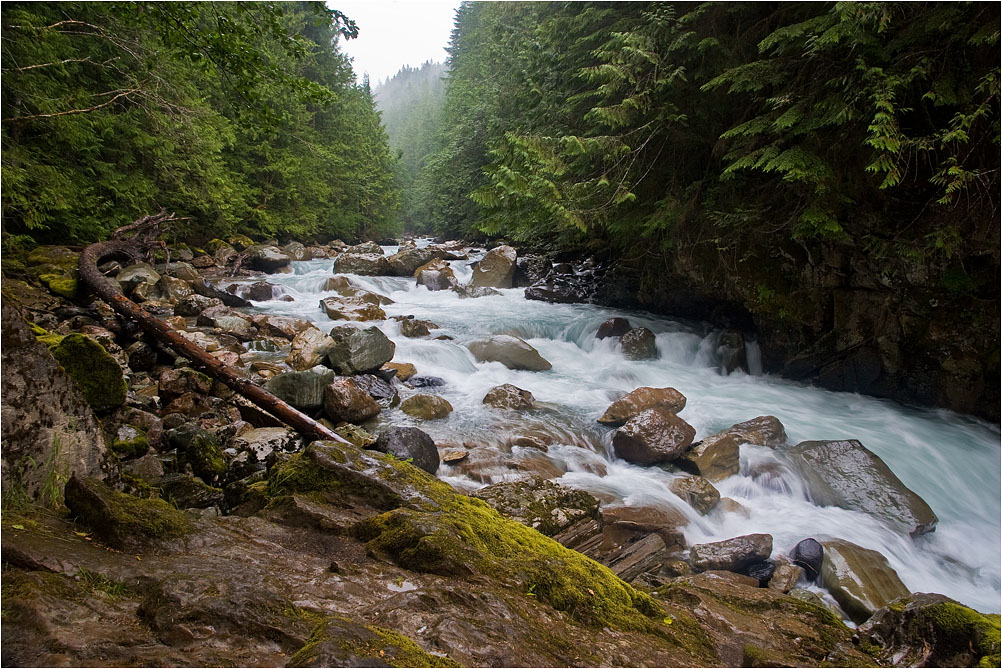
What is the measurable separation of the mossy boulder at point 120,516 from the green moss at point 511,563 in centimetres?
89

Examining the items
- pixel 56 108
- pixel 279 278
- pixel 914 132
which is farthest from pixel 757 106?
pixel 279 278

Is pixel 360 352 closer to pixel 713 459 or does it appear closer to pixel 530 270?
pixel 713 459

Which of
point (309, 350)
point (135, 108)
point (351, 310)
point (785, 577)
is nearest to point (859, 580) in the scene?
point (785, 577)

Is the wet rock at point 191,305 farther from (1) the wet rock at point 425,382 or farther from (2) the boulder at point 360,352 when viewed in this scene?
(1) the wet rock at point 425,382

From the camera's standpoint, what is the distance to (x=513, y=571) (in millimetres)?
2283

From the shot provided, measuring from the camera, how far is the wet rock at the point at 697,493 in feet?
17.6

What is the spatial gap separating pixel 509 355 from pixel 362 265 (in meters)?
10.4

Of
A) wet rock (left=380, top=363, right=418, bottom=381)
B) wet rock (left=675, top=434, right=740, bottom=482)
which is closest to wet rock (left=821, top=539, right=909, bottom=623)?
wet rock (left=675, top=434, right=740, bottom=482)

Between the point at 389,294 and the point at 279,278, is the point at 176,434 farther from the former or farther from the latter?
the point at 279,278

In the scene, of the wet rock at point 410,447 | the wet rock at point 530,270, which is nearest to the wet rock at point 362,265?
the wet rock at point 530,270

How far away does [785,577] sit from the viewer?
4.33 metres

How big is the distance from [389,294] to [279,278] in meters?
4.30

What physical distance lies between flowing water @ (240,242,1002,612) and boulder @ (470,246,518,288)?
439 cm

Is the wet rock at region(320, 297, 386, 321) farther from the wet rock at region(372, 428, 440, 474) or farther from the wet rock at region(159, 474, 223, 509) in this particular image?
the wet rock at region(159, 474, 223, 509)
